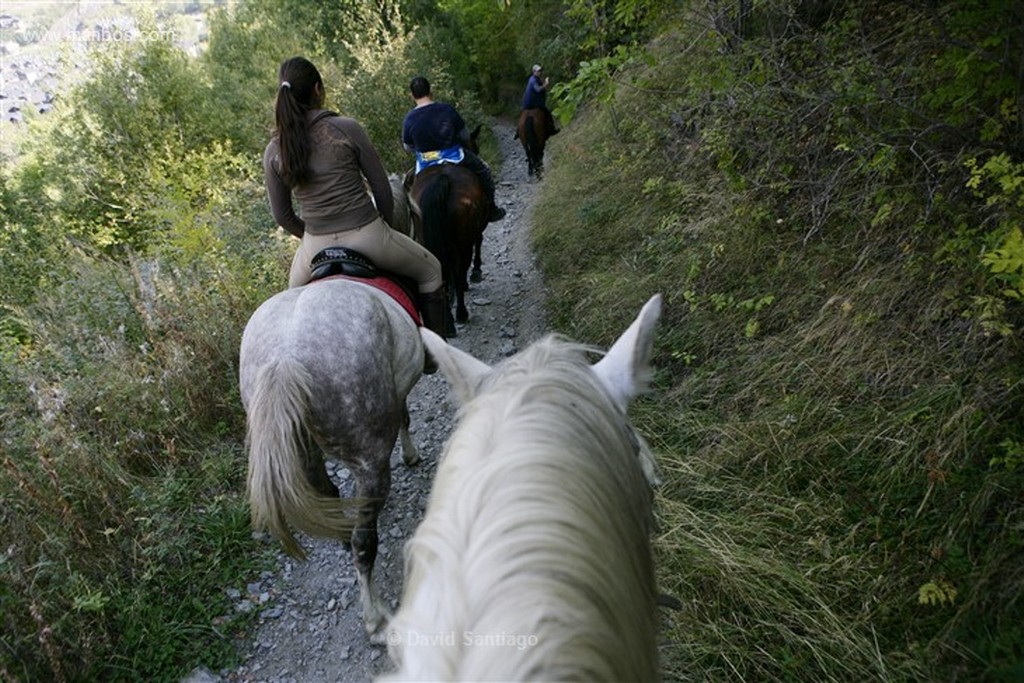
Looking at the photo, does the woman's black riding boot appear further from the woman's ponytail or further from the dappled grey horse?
the woman's ponytail

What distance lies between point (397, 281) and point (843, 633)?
128 inches

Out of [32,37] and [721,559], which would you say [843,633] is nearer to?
[721,559]

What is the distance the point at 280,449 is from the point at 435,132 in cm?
413

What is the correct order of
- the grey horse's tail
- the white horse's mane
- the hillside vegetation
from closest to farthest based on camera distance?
the white horse's mane
the hillside vegetation
the grey horse's tail

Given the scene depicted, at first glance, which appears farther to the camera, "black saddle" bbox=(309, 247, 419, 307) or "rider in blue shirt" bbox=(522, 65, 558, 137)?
"rider in blue shirt" bbox=(522, 65, 558, 137)

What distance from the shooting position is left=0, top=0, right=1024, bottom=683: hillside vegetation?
95.1 inches

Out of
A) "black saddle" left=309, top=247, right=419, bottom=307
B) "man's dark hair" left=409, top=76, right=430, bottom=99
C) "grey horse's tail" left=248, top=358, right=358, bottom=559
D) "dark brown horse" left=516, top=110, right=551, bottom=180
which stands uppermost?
"man's dark hair" left=409, top=76, right=430, bottom=99

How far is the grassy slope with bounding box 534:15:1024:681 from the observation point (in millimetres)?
2244

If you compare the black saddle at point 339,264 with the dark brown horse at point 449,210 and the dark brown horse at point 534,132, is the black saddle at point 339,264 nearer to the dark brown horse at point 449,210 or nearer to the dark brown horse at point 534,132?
the dark brown horse at point 449,210

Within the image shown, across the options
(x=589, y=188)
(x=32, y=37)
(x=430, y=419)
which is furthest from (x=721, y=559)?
(x=32, y=37)

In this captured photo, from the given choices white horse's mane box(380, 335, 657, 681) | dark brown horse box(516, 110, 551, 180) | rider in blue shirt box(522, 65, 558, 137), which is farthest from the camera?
rider in blue shirt box(522, 65, 558, 137)

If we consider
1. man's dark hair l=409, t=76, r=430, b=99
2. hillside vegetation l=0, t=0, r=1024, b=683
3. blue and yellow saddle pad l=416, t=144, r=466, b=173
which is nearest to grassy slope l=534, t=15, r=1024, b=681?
hillside vegetation l=0, t=0, r=1024, b=683

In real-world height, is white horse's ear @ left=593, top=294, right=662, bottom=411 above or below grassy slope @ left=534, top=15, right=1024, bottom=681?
above

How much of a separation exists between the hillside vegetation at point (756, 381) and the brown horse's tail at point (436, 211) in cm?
Answer: 148
